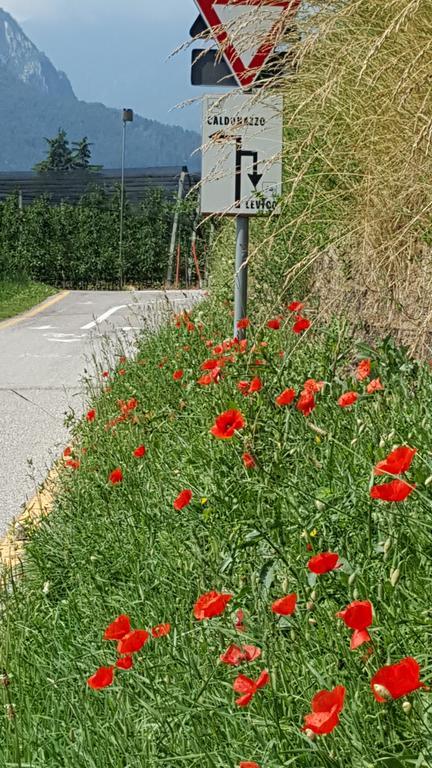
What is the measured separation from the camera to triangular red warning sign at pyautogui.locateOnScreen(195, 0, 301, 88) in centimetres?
402

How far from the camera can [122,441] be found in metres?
4.32

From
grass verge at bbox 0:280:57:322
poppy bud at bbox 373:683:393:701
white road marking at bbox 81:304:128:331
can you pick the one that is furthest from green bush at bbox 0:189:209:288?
poppy bud at bbox 373:683:393:701

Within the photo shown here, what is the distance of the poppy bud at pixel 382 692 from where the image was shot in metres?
1.28

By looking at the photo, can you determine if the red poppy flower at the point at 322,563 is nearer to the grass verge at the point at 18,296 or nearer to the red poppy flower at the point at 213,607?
the red poppy flower at the point at 213,607

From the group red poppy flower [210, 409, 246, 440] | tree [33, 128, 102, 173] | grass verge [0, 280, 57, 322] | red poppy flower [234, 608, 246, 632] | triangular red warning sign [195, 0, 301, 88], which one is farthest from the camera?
tree [33, 128, 102, 173]

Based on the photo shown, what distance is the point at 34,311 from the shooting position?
18.1 metres

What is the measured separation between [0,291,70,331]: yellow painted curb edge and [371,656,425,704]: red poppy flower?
13753 mm

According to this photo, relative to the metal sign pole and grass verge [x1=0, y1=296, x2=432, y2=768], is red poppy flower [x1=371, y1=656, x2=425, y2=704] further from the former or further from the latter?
the metal sign pole

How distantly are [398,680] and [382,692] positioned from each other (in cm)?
4

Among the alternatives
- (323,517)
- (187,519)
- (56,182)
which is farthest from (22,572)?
(56,182)

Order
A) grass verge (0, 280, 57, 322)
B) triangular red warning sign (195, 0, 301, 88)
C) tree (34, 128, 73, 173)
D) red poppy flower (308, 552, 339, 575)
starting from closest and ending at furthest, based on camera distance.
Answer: red poppy flower (308, 552, 339, 575) < triangular red warning sign (195, 0, 301, 88) < grass verge (0, 280, 57, 322) < tree (34, 128, 73, 173)

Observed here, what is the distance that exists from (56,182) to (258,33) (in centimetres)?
3260

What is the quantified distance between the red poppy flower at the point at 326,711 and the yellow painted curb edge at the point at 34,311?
1374cm

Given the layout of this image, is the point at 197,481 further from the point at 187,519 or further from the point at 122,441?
the point at 122,441
